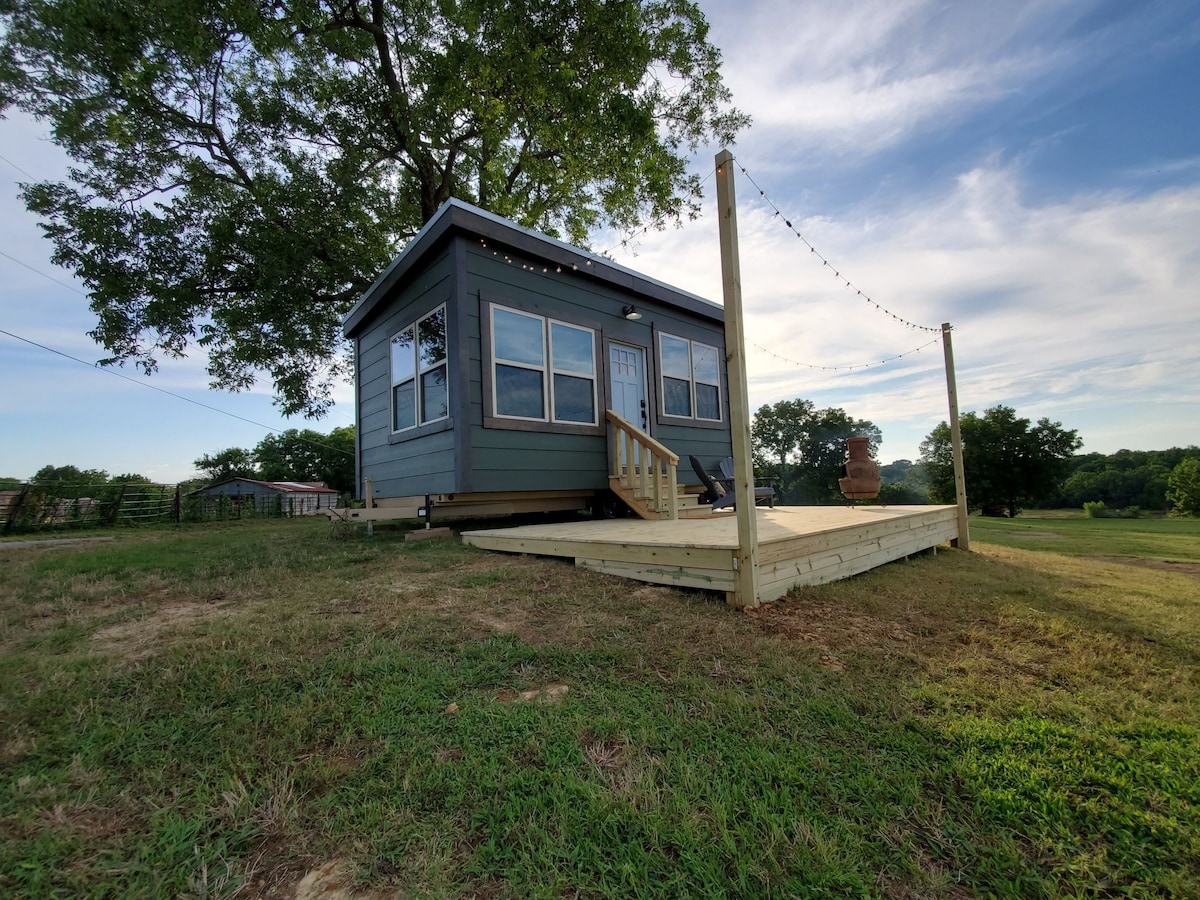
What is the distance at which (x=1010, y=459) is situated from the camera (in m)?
→ 23.5

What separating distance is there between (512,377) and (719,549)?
142 inches

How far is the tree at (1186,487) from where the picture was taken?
70.6ft

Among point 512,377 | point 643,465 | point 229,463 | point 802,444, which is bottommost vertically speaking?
point 643,465

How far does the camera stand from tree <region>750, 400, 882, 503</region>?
33.7 metres

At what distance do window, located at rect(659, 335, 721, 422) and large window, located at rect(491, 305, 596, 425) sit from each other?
163 cm

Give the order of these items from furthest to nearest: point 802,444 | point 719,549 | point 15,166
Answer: point 802,444 < point 15,166 < point 719,549

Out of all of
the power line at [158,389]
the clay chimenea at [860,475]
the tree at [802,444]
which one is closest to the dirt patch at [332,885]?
the clay chimenea at [860,475]

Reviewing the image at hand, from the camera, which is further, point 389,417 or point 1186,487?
point 1186,487

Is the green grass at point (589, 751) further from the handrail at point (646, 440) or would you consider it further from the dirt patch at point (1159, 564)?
the dirt patch at point (1159, 564)

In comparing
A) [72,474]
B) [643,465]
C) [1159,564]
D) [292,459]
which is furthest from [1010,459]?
[292,459]

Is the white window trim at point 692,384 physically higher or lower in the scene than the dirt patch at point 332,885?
higher

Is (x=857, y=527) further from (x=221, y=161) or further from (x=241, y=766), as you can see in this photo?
(x=221, y=161)

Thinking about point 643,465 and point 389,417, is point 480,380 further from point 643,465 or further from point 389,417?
point 389,417

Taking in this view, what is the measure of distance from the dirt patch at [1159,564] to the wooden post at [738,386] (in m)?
4.98
